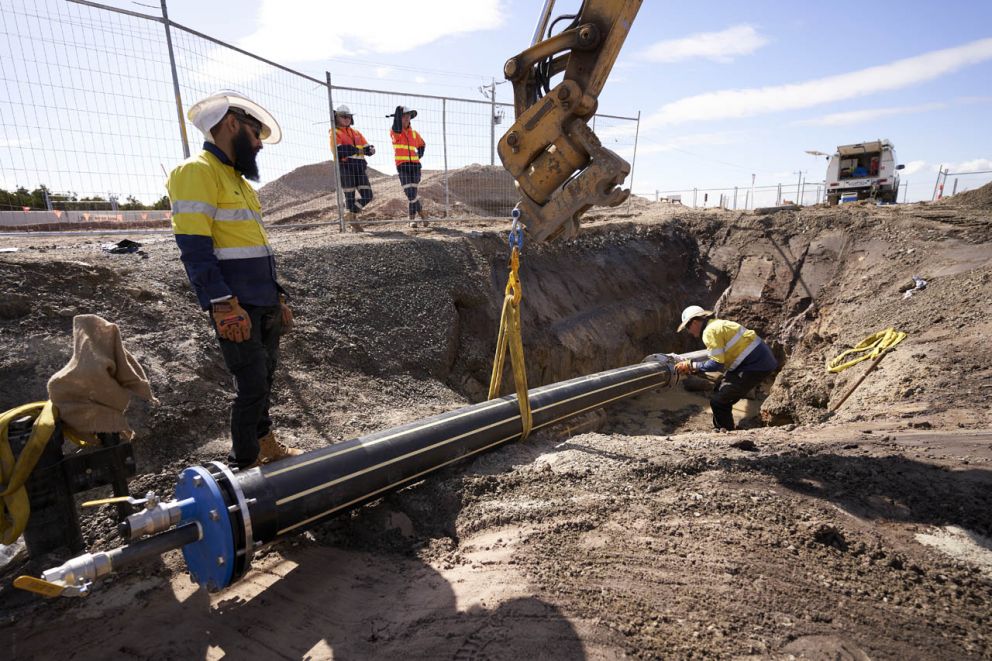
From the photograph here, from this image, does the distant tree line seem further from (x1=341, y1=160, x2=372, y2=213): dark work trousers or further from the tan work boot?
the tan work boot

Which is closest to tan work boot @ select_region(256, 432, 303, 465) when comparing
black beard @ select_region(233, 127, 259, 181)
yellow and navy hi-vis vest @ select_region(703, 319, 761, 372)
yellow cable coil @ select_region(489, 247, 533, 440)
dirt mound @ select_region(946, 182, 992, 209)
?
yellow cable coil @ select_region(489, 247, 533, 440)

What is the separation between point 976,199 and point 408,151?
11.3 meters

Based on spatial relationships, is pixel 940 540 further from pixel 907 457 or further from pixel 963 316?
pixel 963 316

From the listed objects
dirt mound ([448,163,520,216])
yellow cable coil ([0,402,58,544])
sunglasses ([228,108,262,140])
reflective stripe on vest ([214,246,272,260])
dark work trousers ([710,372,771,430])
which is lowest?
dark work trousers ([710,372,771,430])

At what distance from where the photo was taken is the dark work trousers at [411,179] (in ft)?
29.7

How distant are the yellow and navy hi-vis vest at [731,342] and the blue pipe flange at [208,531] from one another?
18.2 feet

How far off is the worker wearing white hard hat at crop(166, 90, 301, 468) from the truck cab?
2223 centimetres

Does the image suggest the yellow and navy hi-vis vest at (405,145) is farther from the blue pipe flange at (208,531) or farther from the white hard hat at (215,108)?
the blue pipe flange at (208,531)

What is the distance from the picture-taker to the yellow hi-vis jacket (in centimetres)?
631

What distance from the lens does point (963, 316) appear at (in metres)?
6.03

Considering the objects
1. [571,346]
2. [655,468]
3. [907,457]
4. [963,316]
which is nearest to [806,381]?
[963,316]

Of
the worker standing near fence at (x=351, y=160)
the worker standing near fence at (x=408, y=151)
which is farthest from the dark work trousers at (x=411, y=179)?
the worker standing near fence at (x=351, y=160)

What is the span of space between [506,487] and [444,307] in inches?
145

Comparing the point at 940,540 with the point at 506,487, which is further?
the point at 506,487
